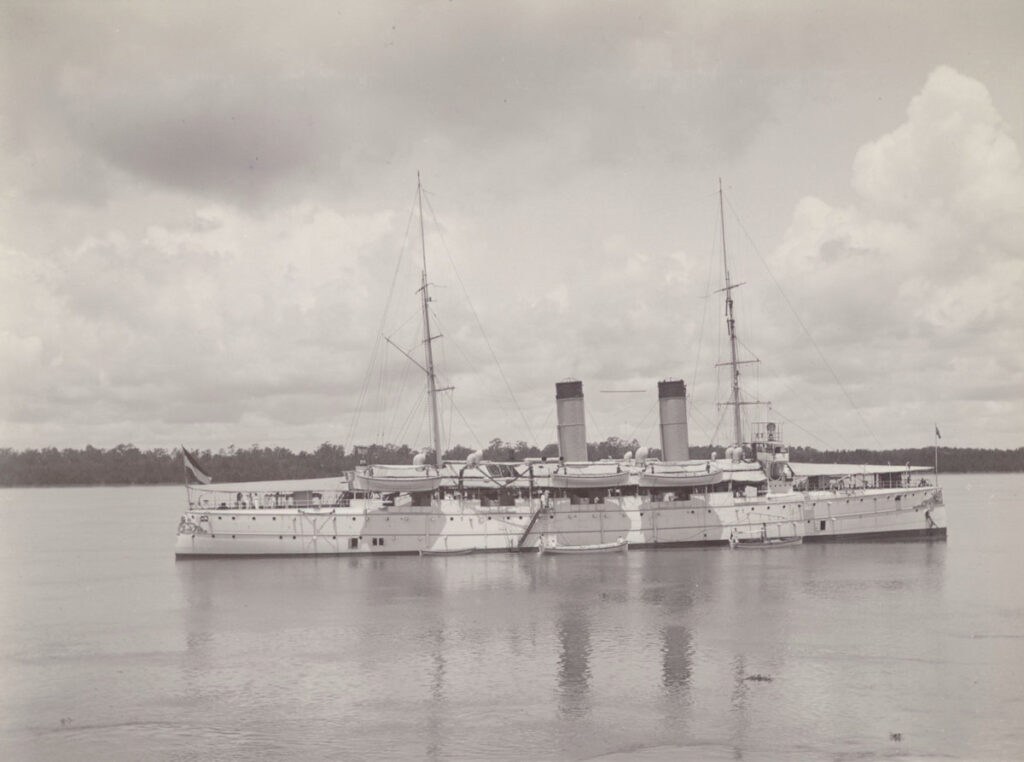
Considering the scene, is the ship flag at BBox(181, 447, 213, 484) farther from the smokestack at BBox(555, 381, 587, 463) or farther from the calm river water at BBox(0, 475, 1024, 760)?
the smokestack at BBox(555, 381, 587, 463)

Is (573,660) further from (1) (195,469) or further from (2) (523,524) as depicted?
(1) (195,469)

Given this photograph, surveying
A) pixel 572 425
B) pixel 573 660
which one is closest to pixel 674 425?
pixel 572 425

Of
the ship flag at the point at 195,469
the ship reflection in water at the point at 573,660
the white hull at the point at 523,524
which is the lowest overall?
the ship reflection in water at the point at 573,660

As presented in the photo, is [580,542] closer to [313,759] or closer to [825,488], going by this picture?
[825,488]

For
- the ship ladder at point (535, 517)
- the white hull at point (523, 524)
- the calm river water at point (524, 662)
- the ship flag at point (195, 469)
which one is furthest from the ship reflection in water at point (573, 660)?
the ship flag at point (195, 469)

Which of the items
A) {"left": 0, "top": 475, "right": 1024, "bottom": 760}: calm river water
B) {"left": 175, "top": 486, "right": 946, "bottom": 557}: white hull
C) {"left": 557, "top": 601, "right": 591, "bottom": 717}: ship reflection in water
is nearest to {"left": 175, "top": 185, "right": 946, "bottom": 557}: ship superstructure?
{"left": 175, "top": 486, "right": 946, "bottom": 557}: white hull

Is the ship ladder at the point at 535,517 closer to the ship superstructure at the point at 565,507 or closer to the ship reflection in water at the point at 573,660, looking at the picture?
the ship superstructure at the point at 565,507
